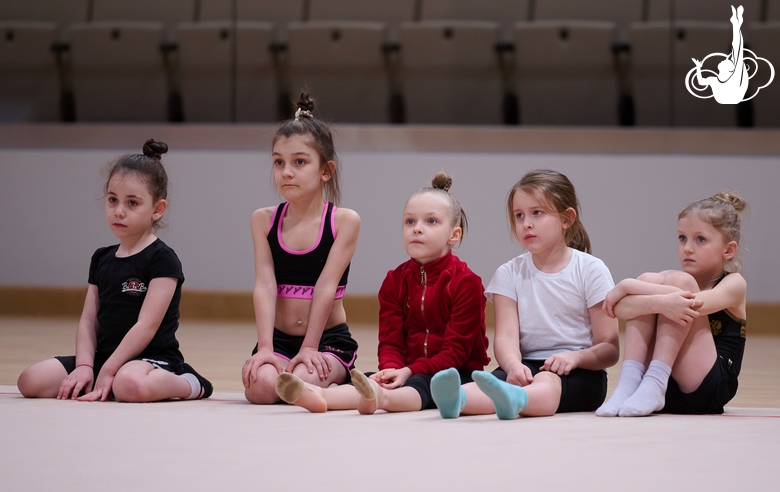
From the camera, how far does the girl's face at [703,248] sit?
2.28 m

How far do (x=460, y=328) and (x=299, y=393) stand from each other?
49 cm

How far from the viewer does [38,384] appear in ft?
7.82

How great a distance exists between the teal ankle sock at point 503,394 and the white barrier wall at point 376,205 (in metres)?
2.69

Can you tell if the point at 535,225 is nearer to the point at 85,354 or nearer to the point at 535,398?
the point at 535,398

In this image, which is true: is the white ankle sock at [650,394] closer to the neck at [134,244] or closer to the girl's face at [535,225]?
the girl's face at [535,225]

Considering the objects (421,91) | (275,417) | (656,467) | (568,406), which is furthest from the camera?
(421,91)

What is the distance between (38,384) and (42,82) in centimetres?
337

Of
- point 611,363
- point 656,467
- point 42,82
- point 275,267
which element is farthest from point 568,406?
point 42,82

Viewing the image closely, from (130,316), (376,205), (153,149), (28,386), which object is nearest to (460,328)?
(130,316)

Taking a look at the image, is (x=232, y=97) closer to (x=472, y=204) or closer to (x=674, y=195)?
(x=472, y=204)

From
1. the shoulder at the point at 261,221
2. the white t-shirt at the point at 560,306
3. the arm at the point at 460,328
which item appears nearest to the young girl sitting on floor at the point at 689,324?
the white t-shirt at the point at 560,306

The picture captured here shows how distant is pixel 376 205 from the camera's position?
4918 mm

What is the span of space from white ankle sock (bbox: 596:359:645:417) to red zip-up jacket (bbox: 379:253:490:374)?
0.38m

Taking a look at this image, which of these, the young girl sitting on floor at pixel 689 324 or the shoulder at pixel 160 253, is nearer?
the young girl sitting on floor at pixel 689 324
